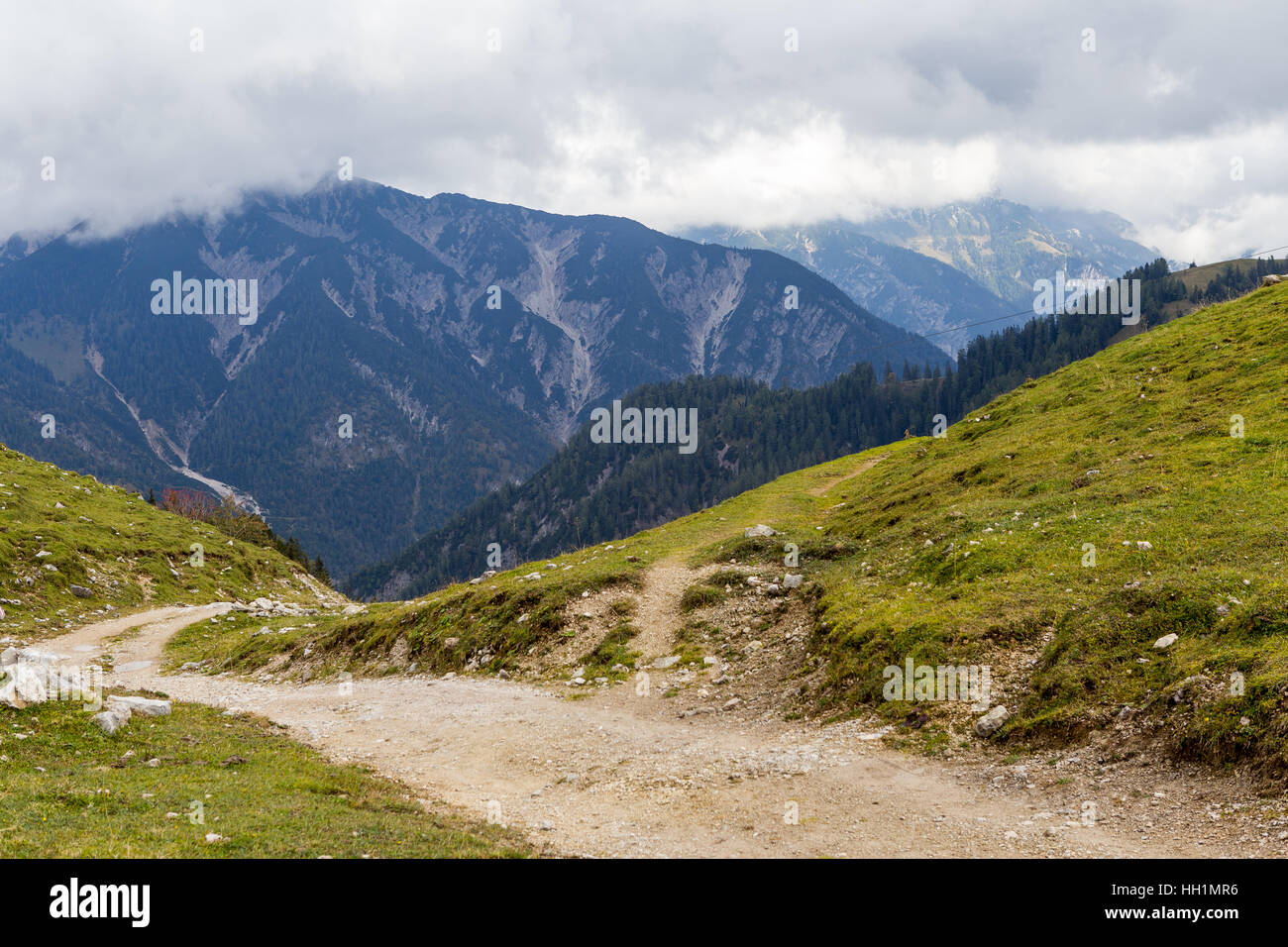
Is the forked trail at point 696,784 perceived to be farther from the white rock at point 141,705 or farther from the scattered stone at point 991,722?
the white rock at point 141,705

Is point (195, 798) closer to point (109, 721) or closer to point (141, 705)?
point (109, 721)

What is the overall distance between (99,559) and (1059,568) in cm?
5731

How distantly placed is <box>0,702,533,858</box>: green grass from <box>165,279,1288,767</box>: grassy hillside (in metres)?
10.7

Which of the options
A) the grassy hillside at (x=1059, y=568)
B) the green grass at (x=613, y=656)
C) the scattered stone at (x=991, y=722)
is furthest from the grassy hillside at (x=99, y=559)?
the scattered stone at (x=991, y=722)

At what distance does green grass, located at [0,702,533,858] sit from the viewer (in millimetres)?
11172

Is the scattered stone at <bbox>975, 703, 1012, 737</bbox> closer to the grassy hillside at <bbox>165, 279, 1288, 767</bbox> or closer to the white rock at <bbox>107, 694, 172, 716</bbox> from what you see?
the grassy hillside at <bbox>165, 279, 1288, 767</bbox>

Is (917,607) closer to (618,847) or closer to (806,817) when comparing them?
(806,817)

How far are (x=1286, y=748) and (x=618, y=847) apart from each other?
1048 centimetres

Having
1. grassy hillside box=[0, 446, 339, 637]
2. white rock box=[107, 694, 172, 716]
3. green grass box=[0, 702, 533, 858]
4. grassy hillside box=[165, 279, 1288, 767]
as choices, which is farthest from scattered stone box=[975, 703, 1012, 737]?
grassy hillside box=[0, 446, 339, 637]

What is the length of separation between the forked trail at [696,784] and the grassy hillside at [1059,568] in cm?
200

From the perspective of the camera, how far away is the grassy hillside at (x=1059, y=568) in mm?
14883

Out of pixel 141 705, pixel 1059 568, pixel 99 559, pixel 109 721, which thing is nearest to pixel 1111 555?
pixel 1059 568

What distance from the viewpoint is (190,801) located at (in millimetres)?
13641
